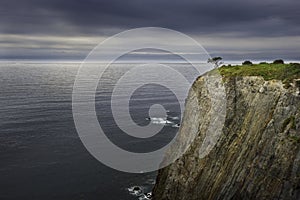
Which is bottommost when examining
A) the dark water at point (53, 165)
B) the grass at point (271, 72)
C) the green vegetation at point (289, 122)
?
the dark water at point (53, 165)

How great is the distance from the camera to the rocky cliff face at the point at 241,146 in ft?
98.4

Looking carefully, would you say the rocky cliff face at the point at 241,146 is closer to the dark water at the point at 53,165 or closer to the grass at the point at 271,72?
the grass at the point at 271,72

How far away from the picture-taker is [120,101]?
15225 centimetres

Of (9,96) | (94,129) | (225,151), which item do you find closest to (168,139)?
(94,129)

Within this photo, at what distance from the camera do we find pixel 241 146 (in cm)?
3506

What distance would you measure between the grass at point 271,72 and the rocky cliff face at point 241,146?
→ 868 mm

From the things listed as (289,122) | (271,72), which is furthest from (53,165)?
(289,122)

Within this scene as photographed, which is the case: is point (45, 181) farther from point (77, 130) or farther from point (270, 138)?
point (270, 138)

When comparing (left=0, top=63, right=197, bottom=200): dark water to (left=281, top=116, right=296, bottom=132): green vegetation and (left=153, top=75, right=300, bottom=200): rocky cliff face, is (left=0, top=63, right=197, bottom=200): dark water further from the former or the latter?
(left=281, top=116, right=296, bottom=132): green vegetation

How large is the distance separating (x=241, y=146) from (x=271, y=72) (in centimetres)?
1014

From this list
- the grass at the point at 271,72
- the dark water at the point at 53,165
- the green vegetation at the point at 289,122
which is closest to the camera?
the green vegetation at the point at 289,122

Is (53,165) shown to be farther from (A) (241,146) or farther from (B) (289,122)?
(B) (289,122)

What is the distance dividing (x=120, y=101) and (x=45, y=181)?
306 ft

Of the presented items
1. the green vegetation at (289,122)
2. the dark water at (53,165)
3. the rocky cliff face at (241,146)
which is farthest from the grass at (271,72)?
the dark water at (53,165)
